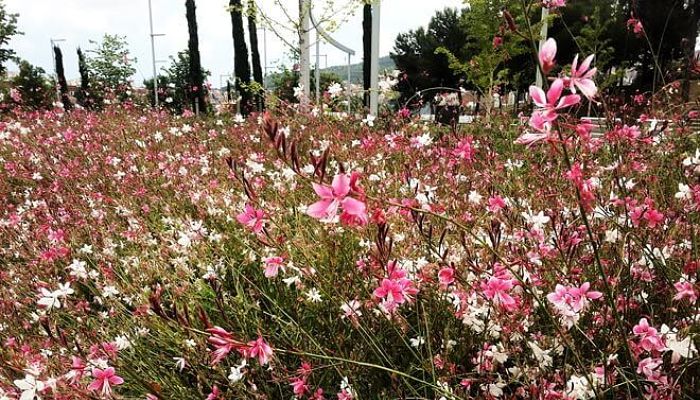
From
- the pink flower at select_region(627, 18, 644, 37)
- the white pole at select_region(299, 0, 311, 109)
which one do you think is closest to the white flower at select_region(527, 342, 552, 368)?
the pink flower at select_region(627, 18, 644, 37)

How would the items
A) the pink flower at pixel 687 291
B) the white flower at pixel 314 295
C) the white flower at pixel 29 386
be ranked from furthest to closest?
the white flower at pixel 314 295 → the white flower at pixel 29 386 → the pink flower at pixel 687 291

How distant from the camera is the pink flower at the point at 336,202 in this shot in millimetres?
855

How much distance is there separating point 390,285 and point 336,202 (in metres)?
0.44

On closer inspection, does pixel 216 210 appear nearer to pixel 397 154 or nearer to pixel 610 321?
pixel 397 154

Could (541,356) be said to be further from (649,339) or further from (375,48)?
(375,48)

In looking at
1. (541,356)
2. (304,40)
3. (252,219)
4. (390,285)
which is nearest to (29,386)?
(252,219)

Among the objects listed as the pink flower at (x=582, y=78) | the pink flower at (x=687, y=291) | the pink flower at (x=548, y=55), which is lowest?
the pink flower at (x=687, y=291)

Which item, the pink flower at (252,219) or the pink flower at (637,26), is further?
the pink flower at (637,26)

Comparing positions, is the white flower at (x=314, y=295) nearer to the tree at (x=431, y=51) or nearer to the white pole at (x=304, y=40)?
the white pole at (x=304, y=40)

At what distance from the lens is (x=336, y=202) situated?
0.87 meters

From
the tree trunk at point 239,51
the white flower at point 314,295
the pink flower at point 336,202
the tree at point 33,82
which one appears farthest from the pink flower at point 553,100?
the tree at point 33,82

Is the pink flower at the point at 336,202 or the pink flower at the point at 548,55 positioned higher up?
the pink flower at the point at 548,55

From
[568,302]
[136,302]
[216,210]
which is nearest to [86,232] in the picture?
[216,210]

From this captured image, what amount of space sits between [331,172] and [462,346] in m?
2.39
